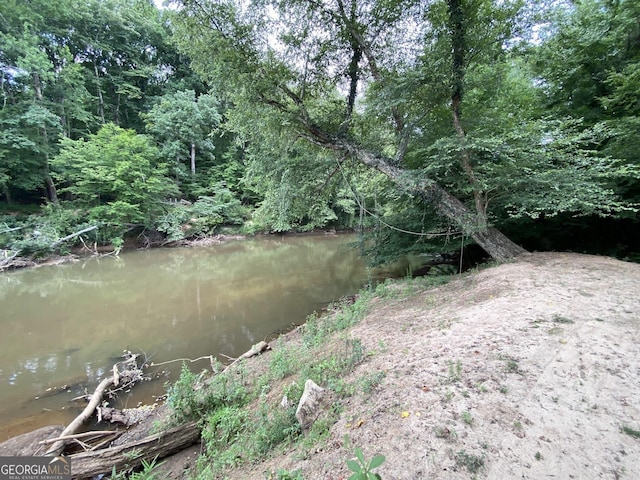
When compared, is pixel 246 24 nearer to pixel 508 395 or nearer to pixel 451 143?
pixel 451 143

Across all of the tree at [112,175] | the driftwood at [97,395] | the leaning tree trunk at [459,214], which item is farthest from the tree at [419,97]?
the tree at [112,175]

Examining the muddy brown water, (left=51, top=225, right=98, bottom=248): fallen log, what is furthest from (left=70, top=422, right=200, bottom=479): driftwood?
(left=51, top=225, right=98, bottom=248): fallen log

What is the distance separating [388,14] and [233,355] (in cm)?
784

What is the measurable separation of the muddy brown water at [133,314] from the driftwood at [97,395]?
24cm

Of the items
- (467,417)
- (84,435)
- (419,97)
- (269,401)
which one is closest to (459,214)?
(419,97)

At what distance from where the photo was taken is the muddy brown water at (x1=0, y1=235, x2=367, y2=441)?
4.01 meters

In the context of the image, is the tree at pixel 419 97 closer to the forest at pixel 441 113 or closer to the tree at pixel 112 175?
the forest at pixel 441 113

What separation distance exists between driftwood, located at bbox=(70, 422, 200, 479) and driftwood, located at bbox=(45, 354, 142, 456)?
0.58 metres

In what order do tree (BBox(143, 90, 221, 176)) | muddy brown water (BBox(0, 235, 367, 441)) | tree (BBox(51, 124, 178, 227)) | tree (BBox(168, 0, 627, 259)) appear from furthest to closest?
tree (BBox(143, 90, 221, 176)) < tree (BBox(51, 124, 178, 227)) < tree (BBox(168, 0, 627, 259)) < muddy brown water (BBox(0, 235, 367, 441))

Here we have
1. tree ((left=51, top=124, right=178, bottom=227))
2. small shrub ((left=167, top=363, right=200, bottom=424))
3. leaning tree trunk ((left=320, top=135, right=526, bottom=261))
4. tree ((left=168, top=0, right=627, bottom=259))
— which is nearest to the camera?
small shrub ((left=167, top=363, right=200, bottom=424))

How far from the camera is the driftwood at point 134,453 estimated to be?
228 cm

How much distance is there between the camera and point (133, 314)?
645 cm

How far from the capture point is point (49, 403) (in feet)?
12.1

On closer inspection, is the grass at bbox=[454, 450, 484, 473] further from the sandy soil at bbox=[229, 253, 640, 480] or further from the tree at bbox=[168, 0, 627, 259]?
the tree at bbox=[168, 0, 627, 259]
